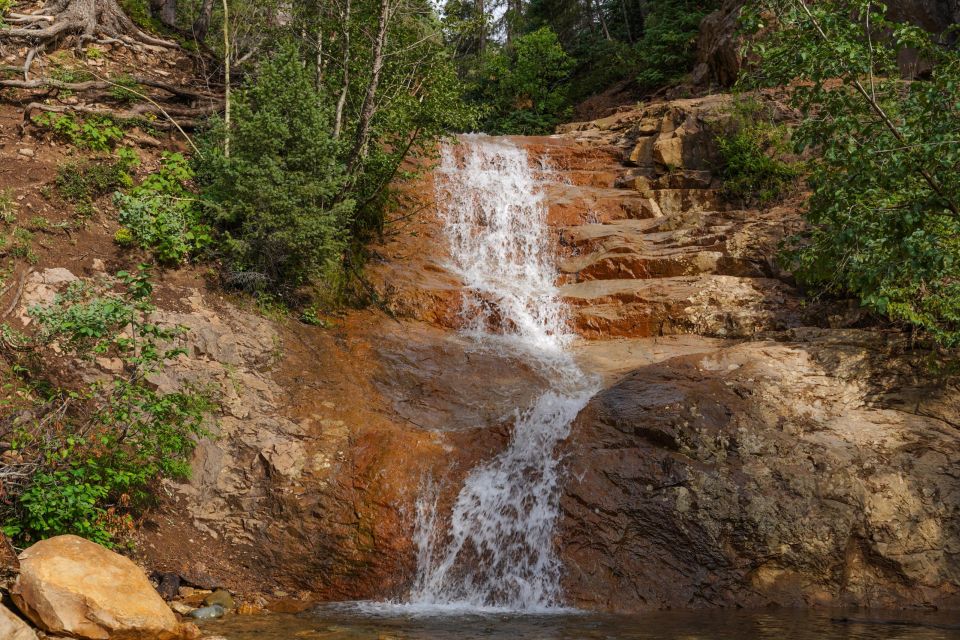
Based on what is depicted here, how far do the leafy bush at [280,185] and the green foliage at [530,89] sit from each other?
697 inches

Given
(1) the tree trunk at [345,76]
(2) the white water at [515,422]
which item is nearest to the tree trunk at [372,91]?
(1) the tree trunk at [345,76]

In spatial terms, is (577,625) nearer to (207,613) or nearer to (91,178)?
(207,613)

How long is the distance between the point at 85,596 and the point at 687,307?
10.2 meters

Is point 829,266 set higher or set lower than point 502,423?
higher

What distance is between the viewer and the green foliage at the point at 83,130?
11.4 meters

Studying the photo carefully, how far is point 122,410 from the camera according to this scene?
7.21 m

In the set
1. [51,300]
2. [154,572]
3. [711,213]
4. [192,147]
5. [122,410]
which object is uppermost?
[192,147]

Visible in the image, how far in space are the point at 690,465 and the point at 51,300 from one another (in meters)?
8.45

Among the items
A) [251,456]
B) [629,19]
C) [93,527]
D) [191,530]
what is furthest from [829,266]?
[629,19]

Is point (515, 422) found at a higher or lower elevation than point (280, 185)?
lower

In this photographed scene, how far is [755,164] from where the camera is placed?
15.7 m

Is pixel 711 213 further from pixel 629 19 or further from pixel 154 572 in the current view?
pixel 629 19

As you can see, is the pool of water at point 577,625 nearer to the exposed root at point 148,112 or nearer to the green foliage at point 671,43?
the exposed root at point 148,112

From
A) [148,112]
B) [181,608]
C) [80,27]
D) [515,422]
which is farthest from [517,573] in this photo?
[80,27]
